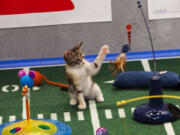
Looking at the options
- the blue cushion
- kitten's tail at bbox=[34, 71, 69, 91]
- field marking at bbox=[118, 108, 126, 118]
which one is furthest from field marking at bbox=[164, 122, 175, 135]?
kitten's tail at bbox=[34, 71, 69, 91]

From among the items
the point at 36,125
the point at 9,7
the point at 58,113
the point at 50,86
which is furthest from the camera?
the point at 9,7

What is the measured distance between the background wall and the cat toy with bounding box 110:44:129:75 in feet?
1.77

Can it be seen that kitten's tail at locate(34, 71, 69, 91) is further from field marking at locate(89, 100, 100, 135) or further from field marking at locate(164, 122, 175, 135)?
field marking at locate(164, 122, 175, 135)

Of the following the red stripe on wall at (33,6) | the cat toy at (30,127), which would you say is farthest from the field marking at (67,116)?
the red stripe on wall at (33,6)

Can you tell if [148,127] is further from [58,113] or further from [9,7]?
[9,7]

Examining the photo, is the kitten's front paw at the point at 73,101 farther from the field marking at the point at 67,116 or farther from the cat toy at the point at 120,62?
the cat toy at the point at 120,62

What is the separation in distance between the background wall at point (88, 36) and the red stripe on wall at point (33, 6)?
25 cm

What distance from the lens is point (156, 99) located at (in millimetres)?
7547

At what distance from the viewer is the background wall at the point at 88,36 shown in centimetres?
962

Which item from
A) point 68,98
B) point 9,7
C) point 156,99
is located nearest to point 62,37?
point 9,7

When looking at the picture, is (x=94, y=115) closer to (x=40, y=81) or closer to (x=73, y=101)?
(x=73, y=101)

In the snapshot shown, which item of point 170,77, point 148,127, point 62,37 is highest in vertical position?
point 62,37

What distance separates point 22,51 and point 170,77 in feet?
7.71

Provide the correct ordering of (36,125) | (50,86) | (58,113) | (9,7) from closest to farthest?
1. (36,125)
2. (58,113)
3. (50,86)
4. (9,7)
